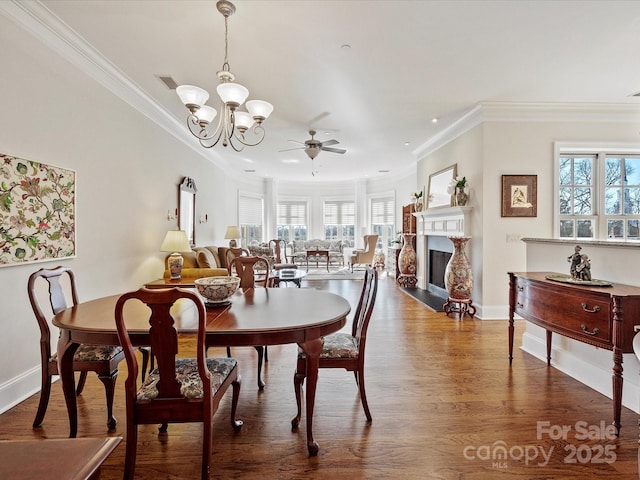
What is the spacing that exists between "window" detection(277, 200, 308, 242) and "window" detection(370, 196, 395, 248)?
7.74 feet

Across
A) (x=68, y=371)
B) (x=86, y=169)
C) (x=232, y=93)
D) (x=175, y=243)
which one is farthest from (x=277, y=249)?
(x=68, y=371)

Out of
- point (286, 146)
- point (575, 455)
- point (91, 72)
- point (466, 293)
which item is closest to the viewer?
point (575, 455)

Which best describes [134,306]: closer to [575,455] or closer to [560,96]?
[575,455]

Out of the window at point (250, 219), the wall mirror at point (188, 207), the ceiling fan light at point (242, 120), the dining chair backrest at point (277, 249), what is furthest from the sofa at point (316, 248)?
the ceiling fan light at point (242, 120)

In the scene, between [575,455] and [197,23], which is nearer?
[575,455]

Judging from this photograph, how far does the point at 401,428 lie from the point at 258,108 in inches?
104

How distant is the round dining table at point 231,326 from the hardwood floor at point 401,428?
243mm

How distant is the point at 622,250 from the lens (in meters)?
2.26

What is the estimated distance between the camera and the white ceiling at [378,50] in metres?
2.35

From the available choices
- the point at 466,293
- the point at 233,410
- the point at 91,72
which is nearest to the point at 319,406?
the point at 233,410

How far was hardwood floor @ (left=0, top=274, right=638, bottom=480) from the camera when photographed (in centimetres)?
165

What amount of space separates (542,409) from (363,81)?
342 cm

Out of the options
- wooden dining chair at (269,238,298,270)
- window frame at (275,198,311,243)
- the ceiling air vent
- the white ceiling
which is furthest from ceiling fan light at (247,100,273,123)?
window frame at (275,198,311,243)

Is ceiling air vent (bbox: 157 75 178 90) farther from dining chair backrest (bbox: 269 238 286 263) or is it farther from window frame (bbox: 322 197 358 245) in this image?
window frame (bbox: 322 197 358 245)
